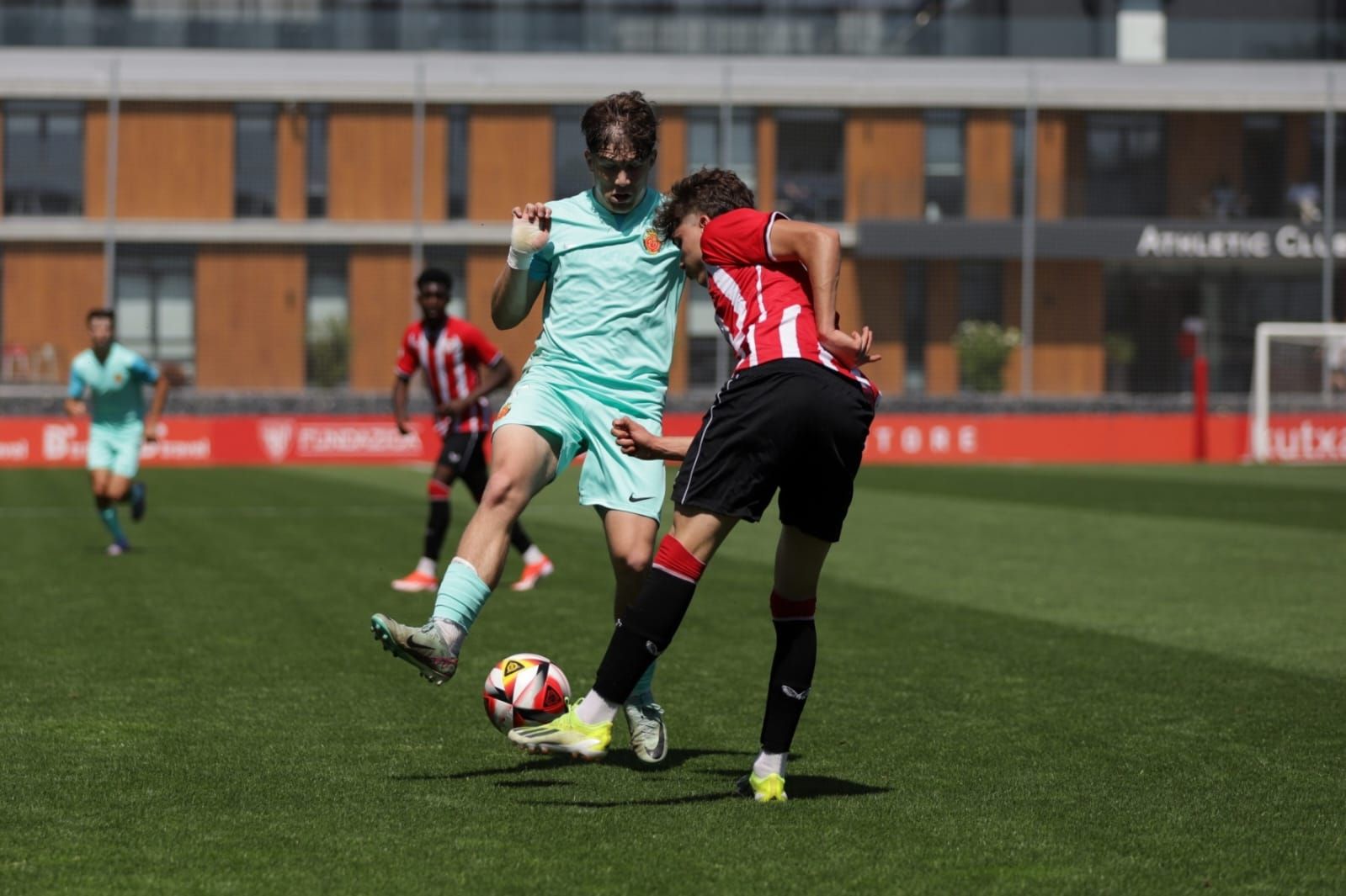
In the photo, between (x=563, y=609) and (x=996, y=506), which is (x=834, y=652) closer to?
(x=563, y=609)

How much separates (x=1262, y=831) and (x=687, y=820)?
59.6 inches

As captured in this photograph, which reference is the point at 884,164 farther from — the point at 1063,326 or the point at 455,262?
the point at 455,262

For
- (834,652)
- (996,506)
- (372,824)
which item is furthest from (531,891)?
(996,506)

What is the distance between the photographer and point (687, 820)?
5027mm

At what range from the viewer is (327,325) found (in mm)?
36750

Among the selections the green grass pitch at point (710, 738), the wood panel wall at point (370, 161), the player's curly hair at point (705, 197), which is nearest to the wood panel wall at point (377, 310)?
the wood panel wall at point (370, 161)

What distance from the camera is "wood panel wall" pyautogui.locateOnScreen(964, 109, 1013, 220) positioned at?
38719mm

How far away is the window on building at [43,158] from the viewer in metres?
37.7

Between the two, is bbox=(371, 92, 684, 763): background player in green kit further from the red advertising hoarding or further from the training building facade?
the training building facade

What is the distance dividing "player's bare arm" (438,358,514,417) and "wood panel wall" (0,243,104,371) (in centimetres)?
2491

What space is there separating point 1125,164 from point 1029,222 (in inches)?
147

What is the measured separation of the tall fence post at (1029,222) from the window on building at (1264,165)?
16.3 feet

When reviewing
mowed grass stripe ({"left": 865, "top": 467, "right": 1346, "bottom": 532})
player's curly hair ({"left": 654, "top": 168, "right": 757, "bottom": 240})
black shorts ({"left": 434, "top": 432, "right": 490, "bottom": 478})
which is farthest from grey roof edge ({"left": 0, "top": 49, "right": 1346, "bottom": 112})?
player's curly hair ({"left": 654, "top": 168, "right": 757, "bottom": 240})

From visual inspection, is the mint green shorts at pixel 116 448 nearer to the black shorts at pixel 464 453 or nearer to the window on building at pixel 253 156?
the black shorts at pixel 464 453
